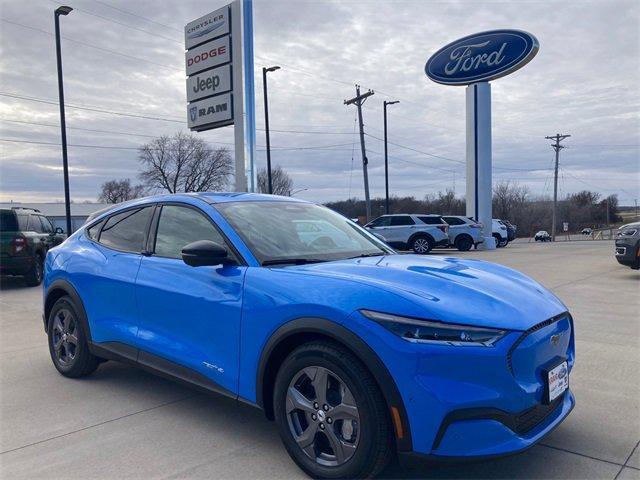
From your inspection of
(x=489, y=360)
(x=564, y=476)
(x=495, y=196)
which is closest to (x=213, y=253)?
(x=489, y=360)

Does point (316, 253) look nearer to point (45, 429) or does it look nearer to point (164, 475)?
point (164, 475)

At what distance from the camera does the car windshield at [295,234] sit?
142 inches

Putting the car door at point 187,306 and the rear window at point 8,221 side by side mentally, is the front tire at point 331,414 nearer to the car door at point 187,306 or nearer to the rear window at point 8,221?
the car door at point 187,306

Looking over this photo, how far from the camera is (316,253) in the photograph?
12.3 ft

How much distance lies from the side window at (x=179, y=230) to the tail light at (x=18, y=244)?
8.98 meters

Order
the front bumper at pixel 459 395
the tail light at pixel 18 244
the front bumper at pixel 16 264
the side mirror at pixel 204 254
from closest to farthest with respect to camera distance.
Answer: the front bumper at pixel 459 395, the side mirror at pixel 204 254, the front bumper at pixel 16 264, the tail light at pixel 18 244

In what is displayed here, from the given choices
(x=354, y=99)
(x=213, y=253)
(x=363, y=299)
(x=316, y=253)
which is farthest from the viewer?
(x=354, y=99)

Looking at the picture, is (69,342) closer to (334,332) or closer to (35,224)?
(334,332)

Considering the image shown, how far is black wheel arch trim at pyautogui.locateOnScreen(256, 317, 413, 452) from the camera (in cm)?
259

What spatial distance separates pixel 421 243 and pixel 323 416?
62.7 feet

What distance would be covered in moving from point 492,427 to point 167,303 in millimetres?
2295

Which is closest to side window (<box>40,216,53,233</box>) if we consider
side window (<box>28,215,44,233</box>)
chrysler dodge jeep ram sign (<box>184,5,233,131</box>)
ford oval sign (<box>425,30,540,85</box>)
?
side window (<box>28,215,44,233</box>)

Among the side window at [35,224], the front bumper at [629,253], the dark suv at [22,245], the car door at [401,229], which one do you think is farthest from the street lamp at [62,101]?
the front bumper at [629,253]

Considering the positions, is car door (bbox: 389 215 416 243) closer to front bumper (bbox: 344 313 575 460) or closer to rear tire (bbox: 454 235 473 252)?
rear tire (bbox: 454 235 473 252)
